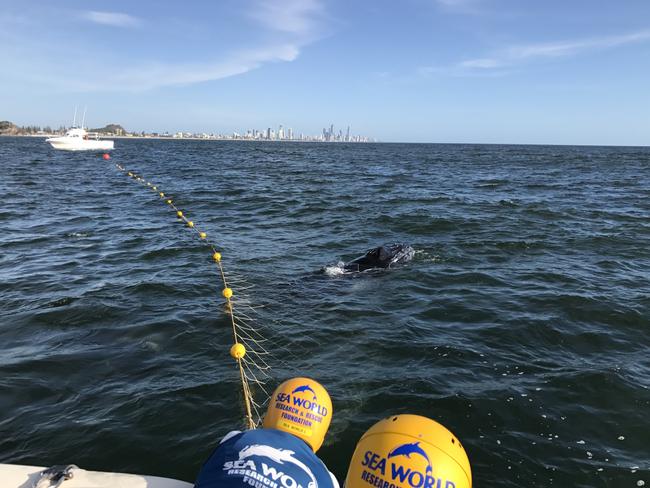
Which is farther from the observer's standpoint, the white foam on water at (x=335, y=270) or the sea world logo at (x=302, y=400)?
the white foam on water at (x=335, y=270)

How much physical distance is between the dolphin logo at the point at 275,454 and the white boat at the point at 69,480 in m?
1.76

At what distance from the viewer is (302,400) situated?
13.8ft

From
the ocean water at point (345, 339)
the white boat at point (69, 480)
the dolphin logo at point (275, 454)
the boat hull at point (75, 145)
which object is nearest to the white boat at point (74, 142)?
the boat hull at point (75, 145)

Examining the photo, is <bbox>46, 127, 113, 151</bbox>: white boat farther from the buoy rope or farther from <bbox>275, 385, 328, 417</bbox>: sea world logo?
<bbox>275, 385, 328, 417</bbox>: sea world logo

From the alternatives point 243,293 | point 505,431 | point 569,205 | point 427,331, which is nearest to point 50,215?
point 243,293

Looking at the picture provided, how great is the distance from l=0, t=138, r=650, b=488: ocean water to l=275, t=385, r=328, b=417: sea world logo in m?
1.47

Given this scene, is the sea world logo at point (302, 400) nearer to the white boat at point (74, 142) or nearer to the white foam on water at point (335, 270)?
the white foam on water at point (335, 270)

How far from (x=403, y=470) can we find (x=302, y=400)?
5.02 ft

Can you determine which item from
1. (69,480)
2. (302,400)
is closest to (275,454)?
(302,400)

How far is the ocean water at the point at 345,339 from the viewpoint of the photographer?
568 centimetres

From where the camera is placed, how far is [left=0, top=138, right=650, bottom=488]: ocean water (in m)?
5.68

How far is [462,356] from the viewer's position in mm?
7949

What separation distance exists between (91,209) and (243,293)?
15703mm

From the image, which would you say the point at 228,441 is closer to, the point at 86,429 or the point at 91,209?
the point at 86,429
